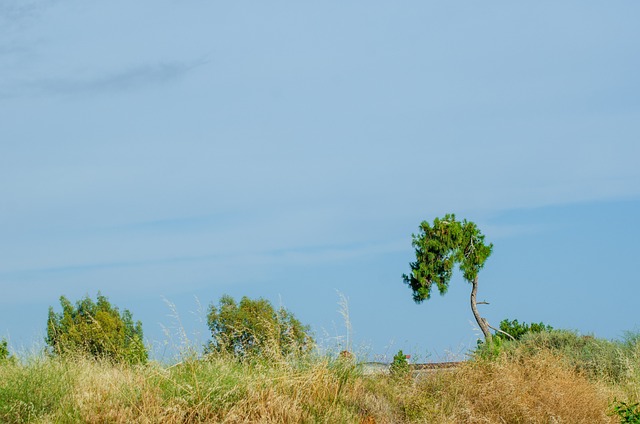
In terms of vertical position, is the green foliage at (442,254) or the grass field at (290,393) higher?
the green foliage at (442,254)

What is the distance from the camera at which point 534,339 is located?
17.3 m

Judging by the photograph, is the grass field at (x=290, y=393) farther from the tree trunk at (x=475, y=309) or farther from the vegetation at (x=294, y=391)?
the tree trunk at (x=475, y=309)

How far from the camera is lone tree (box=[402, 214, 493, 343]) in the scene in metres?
23.5

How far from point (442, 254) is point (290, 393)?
14571mm

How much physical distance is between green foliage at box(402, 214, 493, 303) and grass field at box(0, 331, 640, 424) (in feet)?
39.0

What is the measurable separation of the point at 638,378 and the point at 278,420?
724cm

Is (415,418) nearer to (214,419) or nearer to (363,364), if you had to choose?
(363,364)

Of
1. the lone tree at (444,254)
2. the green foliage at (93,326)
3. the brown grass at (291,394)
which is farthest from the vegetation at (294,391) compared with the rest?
the lone tree at (444,254)

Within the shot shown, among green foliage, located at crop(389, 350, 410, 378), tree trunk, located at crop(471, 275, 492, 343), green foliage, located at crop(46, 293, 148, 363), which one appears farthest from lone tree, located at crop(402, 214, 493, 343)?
green foliage, located at crop(389, 350, 410, 378)

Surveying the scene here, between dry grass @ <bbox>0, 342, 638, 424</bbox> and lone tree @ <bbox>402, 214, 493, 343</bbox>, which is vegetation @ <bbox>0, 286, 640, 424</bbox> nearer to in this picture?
dry grass @ <bbox>0, 342, 638, 424</bbox>

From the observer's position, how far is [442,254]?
23625 mm

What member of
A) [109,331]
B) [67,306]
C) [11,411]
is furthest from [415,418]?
[67,306]

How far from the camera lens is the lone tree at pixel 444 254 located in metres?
23.5

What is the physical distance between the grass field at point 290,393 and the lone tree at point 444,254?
11.9 m
